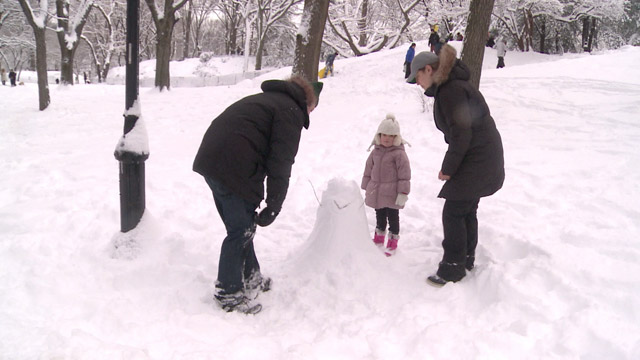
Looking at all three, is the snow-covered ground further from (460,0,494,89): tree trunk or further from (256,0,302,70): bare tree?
(256,0,302,70): bare tree

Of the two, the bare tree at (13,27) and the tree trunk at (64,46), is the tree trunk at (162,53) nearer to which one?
the tree trunk at (64,46)

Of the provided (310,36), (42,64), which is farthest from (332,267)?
(42,64)

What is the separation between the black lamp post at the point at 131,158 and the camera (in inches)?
→ 129

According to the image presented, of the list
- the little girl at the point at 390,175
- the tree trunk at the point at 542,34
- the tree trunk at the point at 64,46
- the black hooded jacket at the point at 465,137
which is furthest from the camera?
the tree trunk at the point at 542,34

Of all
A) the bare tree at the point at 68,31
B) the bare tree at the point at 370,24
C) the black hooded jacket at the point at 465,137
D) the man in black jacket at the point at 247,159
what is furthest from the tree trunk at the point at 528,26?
the man in black jacket at the point at 247,159

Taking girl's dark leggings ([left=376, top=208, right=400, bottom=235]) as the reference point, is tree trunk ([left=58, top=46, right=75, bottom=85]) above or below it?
above

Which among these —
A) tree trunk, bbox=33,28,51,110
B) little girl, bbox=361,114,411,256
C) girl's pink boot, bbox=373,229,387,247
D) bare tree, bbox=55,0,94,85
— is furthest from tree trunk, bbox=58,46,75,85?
girl's pink boot, bbox=373,229,387,247

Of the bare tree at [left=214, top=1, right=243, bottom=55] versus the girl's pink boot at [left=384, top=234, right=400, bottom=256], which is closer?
the girl's pink boot at [left=384, top=234, right=400, bottom=256]

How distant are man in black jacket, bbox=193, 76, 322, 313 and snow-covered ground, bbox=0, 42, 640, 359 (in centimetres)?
34

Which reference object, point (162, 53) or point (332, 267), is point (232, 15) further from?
point (332, 267)

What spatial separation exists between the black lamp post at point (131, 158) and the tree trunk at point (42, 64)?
11.6 m

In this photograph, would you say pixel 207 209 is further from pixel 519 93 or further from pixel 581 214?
pixel 519 93

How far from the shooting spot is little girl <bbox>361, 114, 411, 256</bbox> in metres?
3.86

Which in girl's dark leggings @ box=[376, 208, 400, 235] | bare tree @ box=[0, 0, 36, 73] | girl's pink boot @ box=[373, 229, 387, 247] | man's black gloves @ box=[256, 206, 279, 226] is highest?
bare tree @ box=[0, 0, 36, 73]
